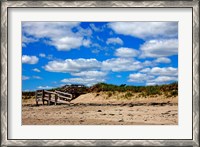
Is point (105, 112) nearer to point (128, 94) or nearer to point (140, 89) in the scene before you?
point (128, 94)

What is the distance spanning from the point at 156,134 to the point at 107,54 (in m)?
1.20

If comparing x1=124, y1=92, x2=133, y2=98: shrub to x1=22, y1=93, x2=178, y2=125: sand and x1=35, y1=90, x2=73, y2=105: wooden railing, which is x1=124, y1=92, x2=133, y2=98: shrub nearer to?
x1=22, y1=93, x2=178, y2=125: sand

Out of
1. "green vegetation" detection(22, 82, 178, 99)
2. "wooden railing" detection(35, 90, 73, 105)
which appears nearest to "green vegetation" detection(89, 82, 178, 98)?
"green vegetation" detection(22, 82, 178, 99)

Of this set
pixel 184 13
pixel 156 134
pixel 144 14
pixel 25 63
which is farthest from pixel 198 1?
pixel 25 63

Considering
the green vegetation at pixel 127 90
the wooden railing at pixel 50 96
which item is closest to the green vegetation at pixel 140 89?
the green vegetation at pixel 127 90

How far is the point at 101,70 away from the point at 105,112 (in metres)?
0.54

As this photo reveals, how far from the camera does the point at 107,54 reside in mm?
7090

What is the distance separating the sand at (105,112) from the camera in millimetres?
7020

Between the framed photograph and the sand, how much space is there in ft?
0.04

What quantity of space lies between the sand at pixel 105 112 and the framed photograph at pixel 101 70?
1cm

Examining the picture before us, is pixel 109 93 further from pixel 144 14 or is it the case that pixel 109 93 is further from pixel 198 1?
pixel 198 1

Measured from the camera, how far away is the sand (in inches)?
276

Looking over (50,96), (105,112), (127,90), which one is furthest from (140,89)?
(50,96)

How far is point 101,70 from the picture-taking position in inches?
279
